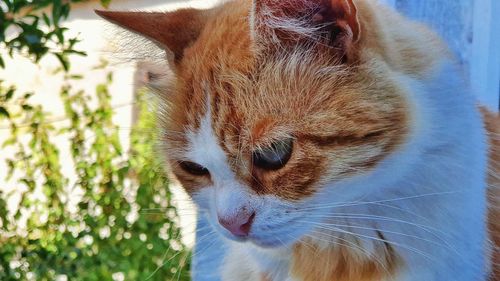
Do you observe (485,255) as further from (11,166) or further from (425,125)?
(11,166)

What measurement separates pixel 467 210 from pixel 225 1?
0.49 m

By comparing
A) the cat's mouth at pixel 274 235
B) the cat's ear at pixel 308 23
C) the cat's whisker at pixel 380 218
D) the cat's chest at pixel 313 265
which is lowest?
the cat's chest at pixel 313 265

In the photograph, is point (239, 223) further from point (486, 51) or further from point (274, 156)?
point (486, 51)

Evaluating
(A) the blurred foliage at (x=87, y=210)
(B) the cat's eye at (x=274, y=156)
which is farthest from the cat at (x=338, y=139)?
(A) the blurred foliage at (x=87, y=210)

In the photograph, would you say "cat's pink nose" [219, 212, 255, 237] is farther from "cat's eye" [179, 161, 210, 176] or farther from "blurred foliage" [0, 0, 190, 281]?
"blurred foliage" [0, 0, 190, 281]

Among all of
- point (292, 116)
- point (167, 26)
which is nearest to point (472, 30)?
point (292, 116)

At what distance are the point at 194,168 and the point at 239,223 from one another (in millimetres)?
163

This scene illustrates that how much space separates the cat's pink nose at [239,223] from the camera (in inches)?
36.4

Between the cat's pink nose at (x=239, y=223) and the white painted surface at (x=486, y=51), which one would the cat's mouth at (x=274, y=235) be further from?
the white painted surface at (x=486, y=51)

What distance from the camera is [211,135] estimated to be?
3.18 feet

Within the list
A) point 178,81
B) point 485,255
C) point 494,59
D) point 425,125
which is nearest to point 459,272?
point 485,255

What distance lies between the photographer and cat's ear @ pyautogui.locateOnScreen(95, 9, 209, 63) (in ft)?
3.36

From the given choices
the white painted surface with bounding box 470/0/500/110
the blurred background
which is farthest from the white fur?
the blurred background

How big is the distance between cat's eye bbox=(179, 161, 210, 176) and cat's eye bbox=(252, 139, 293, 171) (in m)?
0.14
